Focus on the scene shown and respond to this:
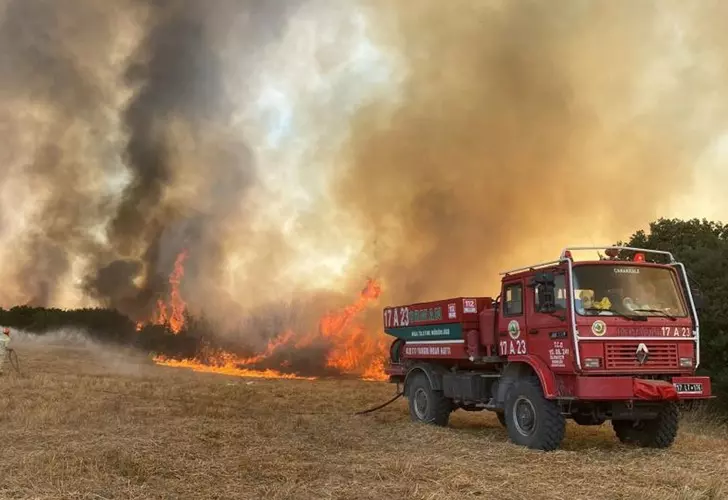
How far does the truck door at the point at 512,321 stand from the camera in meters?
10.4

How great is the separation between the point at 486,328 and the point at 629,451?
3.14 m

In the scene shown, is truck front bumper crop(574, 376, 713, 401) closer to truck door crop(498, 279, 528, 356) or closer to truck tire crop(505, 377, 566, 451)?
truck tire crop(505, 377, 566, 451)

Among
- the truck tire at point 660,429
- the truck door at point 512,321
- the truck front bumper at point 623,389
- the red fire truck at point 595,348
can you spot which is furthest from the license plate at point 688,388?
the truck door at point 512,321

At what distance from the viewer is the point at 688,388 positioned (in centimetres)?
922

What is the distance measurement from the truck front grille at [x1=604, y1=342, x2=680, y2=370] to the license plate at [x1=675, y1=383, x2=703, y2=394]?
342mm

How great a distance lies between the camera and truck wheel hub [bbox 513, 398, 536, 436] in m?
9.85

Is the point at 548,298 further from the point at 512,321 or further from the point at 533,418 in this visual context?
the point at 533,418

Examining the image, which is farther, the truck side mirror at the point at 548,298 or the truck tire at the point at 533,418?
A: the truck side mirror at the point at 548,298

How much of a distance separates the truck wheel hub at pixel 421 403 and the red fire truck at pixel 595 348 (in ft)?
6.91

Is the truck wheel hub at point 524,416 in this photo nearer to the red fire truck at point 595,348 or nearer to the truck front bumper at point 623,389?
the red fire truck at point 595,348

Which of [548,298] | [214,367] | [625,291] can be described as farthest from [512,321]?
[214,367]

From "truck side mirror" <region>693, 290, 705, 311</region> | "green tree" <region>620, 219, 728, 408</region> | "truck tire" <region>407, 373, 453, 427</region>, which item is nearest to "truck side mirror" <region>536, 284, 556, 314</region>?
"truck side mirror" <region>693, 290, 705, 311</region>

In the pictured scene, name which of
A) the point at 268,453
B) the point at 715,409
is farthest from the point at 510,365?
the point at 715,409

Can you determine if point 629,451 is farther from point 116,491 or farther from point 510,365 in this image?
point 116,491
